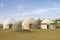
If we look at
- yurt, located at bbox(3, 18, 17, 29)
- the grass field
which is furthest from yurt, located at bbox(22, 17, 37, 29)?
the grass field

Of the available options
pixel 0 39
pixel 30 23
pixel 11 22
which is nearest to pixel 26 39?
pixel 0 39

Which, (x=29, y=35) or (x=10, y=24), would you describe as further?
(x=10, y=24)

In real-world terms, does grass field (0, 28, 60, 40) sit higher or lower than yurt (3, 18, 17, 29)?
lower

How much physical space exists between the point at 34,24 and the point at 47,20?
3.02m

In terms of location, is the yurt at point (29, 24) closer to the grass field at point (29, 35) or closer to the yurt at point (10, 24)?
the yurt at point (10, 24)

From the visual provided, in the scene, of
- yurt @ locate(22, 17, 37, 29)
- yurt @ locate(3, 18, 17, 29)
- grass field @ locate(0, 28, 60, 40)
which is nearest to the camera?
grass field @ locate(0, 28, 60, 40)

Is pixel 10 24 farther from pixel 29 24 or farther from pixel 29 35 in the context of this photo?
pixel 29 35

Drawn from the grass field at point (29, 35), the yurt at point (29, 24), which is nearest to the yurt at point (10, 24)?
the yurt at point (29, 24)

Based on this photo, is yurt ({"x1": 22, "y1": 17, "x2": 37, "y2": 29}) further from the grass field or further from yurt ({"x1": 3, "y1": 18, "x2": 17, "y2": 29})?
the grass field

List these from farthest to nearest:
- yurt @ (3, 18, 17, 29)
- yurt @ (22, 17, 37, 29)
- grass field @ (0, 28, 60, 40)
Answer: yurt @ (3, 18, 17, 29)
yurt @ (22, 17, 37, 29)
grass field @ (0, 28, 60, 40)

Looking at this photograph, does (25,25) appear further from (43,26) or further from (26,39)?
(26,39)

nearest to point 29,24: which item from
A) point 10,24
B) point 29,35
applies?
point 10,24

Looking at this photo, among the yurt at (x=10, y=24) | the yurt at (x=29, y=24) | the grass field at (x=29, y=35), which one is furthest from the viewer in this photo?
the yurt at (x=10, y=24)

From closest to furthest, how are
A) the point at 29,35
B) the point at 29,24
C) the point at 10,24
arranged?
the point at 29,35
the point at 29,24
the point at 10,24
